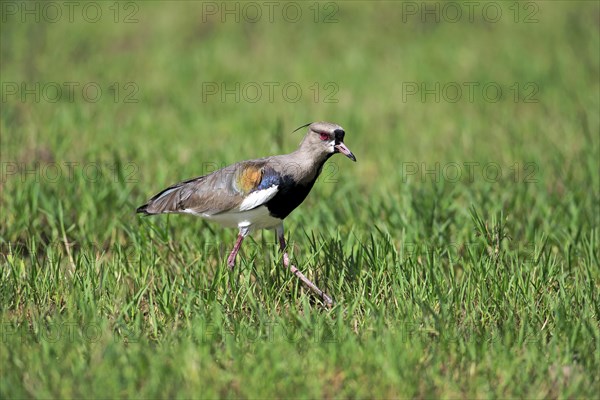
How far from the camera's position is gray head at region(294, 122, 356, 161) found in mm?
5211

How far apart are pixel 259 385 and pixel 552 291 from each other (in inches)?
83.2

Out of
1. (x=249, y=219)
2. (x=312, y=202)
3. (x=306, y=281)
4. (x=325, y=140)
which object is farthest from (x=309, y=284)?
(x=312, y=202)

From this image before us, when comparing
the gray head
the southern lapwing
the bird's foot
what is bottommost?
the bird's foot

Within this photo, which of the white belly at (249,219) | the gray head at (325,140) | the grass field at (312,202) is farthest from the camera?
the white belly at (249,219)

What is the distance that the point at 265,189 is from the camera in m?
5.27

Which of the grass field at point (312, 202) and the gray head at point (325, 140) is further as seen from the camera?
the gray head at point (325, 140)

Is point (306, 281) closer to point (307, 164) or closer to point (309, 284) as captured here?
point (309, 284)

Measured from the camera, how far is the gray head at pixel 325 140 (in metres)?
5.21

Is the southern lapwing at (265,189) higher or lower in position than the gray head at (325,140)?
lower

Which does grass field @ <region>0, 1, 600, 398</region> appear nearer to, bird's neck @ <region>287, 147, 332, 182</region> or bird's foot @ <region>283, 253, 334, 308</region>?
bird's foot @ <region>283, 253, 334, 308</region>

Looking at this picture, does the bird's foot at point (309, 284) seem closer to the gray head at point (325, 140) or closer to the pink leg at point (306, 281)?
the pink leg at point (306, 281)

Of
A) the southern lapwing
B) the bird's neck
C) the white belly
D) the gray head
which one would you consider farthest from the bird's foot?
the gray head

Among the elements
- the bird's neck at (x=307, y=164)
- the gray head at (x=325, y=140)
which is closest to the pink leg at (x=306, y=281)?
the bird's neck at (x=307, y=164)

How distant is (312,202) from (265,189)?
6.61 ft
